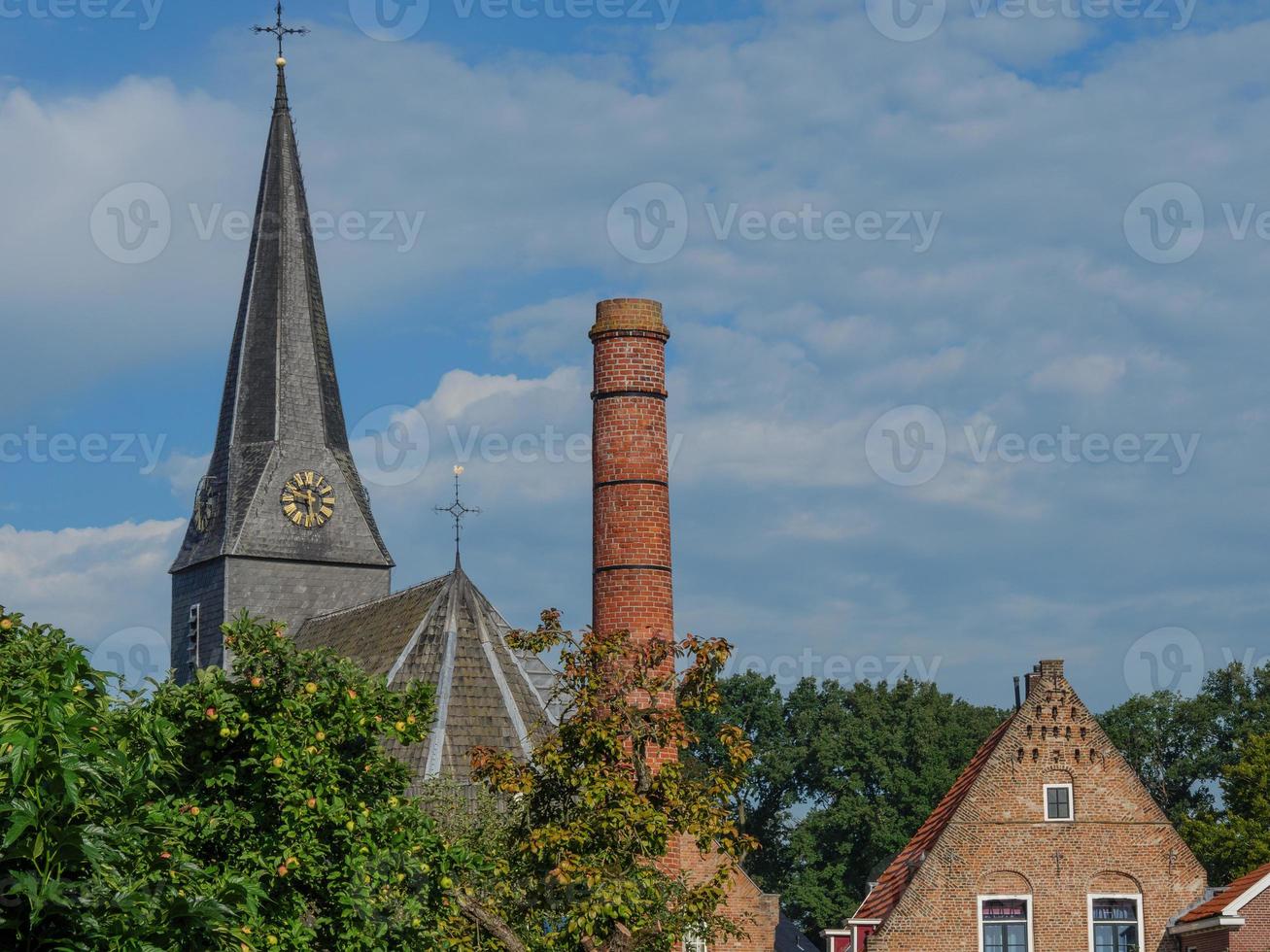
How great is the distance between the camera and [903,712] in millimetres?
88000

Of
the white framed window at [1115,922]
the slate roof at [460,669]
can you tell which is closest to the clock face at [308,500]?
the slate roof at [460,669]

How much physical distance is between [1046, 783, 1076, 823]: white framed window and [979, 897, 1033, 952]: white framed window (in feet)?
5.93

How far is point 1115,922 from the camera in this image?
38.8m

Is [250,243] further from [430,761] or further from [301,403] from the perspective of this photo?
[430,761]

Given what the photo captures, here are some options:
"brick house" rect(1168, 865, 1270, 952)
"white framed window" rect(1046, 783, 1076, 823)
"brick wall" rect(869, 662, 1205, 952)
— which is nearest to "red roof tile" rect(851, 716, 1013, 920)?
"brick wall" rect(869, 662, 1205, 952)

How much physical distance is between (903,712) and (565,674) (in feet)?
212

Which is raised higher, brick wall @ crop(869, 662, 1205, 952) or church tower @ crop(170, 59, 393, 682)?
church tower @ crop(170, 59, 393, 682)

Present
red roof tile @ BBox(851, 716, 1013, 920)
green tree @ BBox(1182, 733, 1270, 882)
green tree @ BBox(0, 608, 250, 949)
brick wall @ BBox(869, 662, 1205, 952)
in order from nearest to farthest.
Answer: green tree @ BBox(0, 608, 250, 949) < brick wall @ BBox(869, 662, 1205, 952) < red roof tile @ BBox(851, 716, 1013, 920) < green tree @ BBox(1182, 733, 1270, 882)

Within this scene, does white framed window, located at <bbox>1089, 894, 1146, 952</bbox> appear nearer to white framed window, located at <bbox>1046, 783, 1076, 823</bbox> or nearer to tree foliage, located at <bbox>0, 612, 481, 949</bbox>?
white framed window, located at <bbox>1046, 783, 1076, 823</bbox>

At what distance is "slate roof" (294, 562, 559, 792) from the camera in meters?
44.5

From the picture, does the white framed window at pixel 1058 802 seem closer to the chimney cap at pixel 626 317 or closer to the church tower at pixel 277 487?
the chimney cap at pixel 626 317

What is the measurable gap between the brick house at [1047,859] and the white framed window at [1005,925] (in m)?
0.02

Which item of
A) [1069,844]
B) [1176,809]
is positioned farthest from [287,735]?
[1176,809]

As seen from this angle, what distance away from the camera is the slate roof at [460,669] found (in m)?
44.5
